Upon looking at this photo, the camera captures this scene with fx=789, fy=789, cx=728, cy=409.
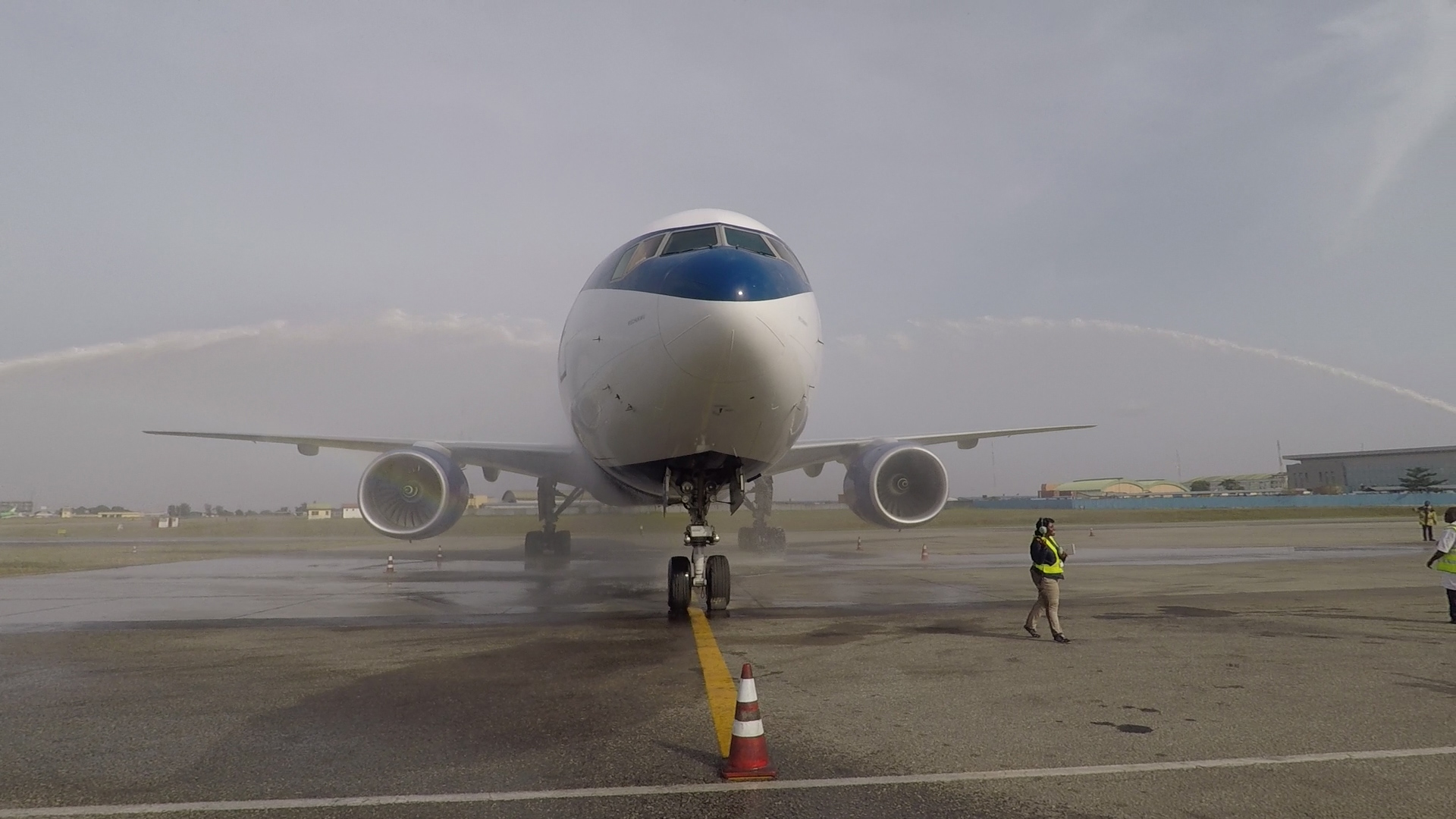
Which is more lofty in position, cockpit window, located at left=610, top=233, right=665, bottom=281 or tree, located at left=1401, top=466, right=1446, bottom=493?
cockpit window, located at left=610, top=233, right=665, bottom=281

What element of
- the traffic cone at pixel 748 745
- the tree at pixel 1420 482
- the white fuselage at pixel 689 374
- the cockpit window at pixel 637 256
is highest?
the cockpit window at pixel 637 256

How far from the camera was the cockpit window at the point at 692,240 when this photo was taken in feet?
27.6

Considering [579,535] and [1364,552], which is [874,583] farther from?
[579,535]

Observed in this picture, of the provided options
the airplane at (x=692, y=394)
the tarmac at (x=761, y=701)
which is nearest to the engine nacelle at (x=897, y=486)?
the airplane at (x=692, y=394)

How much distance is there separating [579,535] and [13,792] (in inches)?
1131

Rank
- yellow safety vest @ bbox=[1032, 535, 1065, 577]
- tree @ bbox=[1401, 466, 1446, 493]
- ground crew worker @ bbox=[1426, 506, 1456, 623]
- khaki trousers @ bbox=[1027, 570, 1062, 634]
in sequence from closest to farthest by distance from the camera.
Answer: khaki trousers @ bbox=[1027, 570, 1062, 634]
yellow safety vest @ bbox=[1032, 535, 1065, 577]
ground crew worker @ bbox=[1426, 506, 1456, 623]
tree @ bbox=[1401, 466, 1446, 493]

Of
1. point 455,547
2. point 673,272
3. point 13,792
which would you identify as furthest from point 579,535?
point 13,792

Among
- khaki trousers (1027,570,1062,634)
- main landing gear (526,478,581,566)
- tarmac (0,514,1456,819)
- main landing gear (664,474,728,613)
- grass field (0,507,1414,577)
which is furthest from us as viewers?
grass field (0,507,1414,577)

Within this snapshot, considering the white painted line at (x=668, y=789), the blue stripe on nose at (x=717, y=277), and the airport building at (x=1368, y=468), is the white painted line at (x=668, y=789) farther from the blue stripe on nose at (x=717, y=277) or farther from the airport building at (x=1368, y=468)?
the airport building at (x=1368, y=468)

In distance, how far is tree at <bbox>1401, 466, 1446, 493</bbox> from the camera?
6731cm

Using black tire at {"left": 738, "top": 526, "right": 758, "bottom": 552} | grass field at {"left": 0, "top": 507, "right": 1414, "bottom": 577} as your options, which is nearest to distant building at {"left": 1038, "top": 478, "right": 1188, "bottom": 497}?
grass field at {"left": 0, "top": 507, "right": 1414, "bottom": 577}

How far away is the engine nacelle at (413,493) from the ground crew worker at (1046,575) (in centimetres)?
813

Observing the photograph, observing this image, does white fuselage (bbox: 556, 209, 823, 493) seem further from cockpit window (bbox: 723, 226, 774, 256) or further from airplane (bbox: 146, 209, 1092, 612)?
cockpit window (bbox: 723, 226, 774, 256)

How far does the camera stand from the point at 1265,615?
939 centimetres
